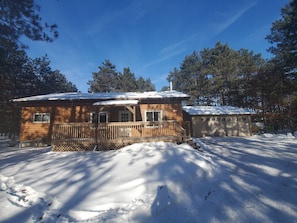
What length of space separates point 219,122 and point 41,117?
53.7ft

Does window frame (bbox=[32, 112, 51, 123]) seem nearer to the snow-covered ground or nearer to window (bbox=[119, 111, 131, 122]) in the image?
window (bbox=[119, 111, 131, 122])

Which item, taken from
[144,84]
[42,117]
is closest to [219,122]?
[42,117]

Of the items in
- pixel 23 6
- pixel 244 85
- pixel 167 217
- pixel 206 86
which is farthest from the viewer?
pixel 206 86

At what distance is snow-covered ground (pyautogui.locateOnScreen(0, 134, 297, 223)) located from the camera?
3.30 metres

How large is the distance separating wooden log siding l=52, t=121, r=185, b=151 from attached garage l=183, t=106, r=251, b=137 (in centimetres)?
761

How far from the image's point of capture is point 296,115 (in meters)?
20.2

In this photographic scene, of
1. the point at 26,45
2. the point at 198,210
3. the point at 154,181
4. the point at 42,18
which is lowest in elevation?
the point at 198,210

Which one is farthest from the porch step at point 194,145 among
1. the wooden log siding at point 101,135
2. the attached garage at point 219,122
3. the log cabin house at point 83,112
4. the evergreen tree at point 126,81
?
the evergreen tree at point 126,81

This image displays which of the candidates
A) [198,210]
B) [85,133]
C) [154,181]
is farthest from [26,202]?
[85,133]

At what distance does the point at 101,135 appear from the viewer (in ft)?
32.2

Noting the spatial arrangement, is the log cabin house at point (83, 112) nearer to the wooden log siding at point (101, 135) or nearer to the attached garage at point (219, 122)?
the wooden log siding at point (101, 135)

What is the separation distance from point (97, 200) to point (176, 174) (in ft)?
7.64

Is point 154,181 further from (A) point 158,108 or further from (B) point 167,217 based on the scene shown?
(A) point 158,108

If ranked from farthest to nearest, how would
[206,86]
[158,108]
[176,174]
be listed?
[206,86], [158,108], [176,174]
